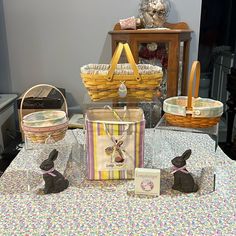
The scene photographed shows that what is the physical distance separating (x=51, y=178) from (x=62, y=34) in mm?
1486

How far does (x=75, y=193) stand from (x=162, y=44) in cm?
121

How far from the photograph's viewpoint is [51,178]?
1.09 metres

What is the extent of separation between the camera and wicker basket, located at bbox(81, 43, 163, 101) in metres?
1.18

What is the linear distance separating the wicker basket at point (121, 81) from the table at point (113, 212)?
1.15ft

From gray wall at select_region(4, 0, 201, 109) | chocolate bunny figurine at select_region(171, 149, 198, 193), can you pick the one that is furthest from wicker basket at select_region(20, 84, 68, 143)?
gray wall at select_region(4, 0, 201, 109)

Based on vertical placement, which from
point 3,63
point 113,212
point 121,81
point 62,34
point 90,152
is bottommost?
point 113,212

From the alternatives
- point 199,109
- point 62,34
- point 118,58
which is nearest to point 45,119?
point 118,58

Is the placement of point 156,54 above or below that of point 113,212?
above

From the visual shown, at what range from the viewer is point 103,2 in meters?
2.22

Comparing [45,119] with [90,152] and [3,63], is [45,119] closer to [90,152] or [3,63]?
[90,152]

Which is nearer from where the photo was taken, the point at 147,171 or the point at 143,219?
the point at 143,219

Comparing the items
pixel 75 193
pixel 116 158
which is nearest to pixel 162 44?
pixel 116 158

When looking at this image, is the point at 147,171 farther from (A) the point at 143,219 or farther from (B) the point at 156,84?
(B) the point at 156,84

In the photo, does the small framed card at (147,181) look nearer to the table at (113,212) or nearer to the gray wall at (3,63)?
the table at (113,212)
